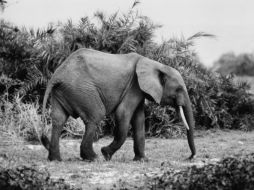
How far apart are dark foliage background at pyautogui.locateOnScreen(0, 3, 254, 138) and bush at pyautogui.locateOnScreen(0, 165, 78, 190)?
8601 millimetres

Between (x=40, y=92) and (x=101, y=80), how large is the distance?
5900 millimetres

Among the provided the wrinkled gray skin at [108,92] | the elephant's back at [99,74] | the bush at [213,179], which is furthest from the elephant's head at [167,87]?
the bush at [213,179]

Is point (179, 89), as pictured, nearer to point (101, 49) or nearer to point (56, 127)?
point (56, 127)

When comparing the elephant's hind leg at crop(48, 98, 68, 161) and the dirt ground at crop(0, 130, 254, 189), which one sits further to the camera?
the elephant's hind leg at crop(48, 98, 68, 161)

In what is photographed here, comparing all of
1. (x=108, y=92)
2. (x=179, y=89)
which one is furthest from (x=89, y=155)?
(x=179, y=89)

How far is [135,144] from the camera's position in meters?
13.1

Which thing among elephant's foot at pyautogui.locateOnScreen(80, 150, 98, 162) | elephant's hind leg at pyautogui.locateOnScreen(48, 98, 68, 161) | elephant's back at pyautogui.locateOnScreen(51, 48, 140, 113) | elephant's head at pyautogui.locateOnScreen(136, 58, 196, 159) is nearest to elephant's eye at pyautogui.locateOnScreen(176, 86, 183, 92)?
elephant's head at pyautogui.locateOnScreen(136, 58, 196, 159)

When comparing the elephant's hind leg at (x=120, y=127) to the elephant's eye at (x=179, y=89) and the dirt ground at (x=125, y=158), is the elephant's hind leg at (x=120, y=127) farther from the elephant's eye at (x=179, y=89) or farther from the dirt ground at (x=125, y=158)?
the elephant's eye at (x=179, y=89)

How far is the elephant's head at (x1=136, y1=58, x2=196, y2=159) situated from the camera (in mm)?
12891

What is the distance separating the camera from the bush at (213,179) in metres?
8.56

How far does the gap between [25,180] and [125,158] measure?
5.09 metres

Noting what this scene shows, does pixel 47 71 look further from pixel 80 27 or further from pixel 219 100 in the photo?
pixel 219 100

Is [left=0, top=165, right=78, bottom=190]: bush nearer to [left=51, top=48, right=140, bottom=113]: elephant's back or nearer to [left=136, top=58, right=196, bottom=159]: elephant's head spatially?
[left=51, top=48, right=140, bottom=113]: elephant's back

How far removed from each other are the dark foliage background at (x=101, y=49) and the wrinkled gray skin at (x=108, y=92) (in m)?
4.74
